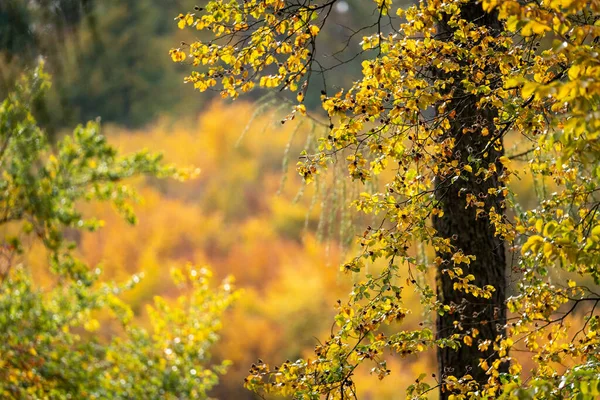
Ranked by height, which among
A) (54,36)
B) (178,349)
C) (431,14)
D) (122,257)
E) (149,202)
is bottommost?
(54,36)

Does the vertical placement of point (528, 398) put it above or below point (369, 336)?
below

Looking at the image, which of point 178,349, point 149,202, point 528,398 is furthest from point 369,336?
point 149,202

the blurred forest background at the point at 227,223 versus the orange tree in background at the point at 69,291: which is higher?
the blurred forest background at the point at 227,223

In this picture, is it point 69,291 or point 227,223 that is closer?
point 69,291

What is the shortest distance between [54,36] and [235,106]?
35.6 meters

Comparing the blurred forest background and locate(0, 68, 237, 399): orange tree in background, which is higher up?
the blurred forest background

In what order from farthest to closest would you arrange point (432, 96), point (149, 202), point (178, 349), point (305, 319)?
point (149, 202) < point (305, 319) < point (178, 349) < point (432, 96)

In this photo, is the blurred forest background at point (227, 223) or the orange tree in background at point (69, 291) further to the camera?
the blurred forest background at point (227, 223)

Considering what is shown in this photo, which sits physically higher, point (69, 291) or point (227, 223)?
point (227, 223)

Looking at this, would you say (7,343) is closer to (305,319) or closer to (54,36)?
(54,36)

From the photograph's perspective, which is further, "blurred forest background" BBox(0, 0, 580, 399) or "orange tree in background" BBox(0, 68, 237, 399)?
"blurred forest background" BBox(0, 0, 580, 399)

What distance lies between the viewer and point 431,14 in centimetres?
296

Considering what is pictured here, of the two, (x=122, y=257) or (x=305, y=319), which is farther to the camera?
(x=122, y=257)

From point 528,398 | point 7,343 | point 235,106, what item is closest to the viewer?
point 528,398
